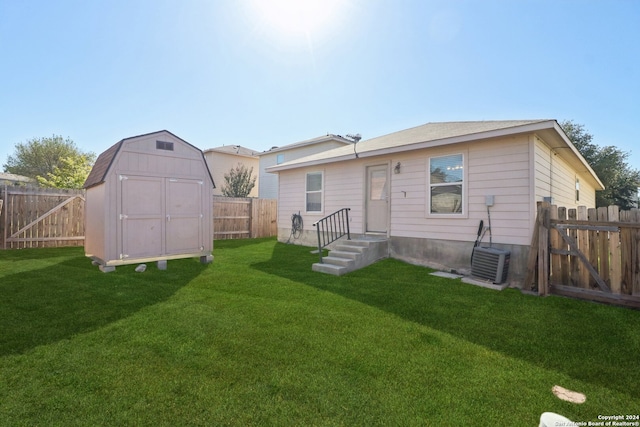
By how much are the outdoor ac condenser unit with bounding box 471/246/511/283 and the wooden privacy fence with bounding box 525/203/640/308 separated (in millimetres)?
409

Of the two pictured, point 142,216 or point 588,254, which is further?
point 142,216

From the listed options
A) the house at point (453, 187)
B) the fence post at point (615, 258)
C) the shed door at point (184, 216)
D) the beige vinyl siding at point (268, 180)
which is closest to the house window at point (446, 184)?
the house at point (453, 187)

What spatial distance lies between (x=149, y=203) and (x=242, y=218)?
6.33m

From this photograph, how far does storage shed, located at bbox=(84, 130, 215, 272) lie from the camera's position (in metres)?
5.87

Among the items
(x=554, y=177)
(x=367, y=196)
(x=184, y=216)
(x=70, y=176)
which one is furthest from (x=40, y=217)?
(x=70, y=176)

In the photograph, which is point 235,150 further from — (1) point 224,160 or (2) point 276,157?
(2) point 276,157

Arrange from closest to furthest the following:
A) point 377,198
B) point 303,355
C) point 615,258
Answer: point 303,355
point 615,258
point 377,198

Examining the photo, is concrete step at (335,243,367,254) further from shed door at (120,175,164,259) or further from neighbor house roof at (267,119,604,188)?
shed door at (120,175,164,259)

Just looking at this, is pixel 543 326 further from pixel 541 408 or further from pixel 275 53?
pixel 275 53

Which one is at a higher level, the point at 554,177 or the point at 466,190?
the point at 554,177

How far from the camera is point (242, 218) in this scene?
12555 millimetres

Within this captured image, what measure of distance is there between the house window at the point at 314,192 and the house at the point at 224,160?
1326 cm

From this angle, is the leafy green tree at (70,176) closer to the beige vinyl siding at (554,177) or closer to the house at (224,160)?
the house at (224,160)

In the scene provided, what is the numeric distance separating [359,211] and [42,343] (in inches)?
263
